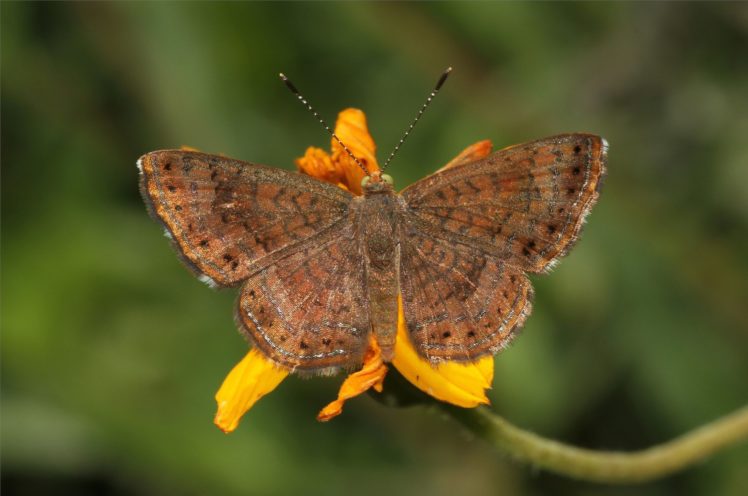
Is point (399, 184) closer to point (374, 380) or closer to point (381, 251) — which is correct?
point (381, 251)

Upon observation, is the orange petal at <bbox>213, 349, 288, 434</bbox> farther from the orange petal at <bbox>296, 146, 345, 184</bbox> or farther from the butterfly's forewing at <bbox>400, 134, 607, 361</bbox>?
the orange petal at <bbox>296, 146, 345, 184</bbox>

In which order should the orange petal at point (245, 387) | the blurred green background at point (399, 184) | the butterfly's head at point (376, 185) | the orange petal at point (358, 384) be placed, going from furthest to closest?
1. the blurred green background at point (399, 184)
2. the butterfly's head at point (376, 185)
3. the orange petal at point (245, 387)
4. the orange petal at point (358, 384)

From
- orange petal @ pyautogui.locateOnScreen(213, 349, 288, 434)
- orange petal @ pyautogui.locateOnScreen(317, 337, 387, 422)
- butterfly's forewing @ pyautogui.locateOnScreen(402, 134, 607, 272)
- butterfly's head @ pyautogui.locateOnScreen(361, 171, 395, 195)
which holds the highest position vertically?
butterfly's forewing @ pyautogui.locateOnScreen(402, 134, 607, 272)

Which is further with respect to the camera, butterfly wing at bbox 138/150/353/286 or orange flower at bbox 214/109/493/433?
butterfly wing at bbox 138/150/353/286

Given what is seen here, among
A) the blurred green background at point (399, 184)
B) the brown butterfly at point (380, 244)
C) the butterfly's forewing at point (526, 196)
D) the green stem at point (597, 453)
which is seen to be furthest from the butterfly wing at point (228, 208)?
the blurred green background at point (399, 184)

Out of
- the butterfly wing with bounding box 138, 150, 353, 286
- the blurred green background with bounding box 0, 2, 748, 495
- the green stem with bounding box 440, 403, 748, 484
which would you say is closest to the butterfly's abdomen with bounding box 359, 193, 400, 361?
the butterfly wing with bounding box 138, 150, 353, 286

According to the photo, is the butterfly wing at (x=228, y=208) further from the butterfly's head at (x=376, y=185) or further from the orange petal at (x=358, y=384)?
the orange petal at (x=358, y=384)

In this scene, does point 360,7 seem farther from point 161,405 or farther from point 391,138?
point 161,405
